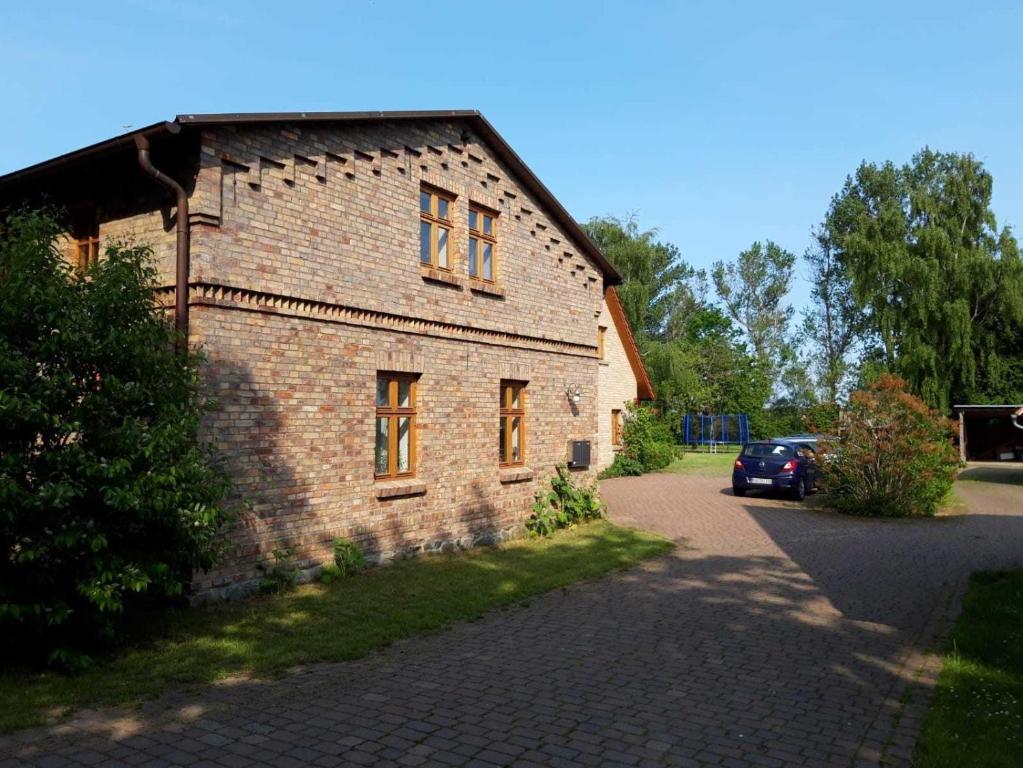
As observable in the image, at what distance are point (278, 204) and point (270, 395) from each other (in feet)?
7.66

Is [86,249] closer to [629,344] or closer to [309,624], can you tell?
[309,624]

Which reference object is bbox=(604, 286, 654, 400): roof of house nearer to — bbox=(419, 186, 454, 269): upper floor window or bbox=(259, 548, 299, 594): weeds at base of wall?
→ bbox=(419, 186, 454, 269): upper floor window

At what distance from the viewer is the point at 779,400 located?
63.2 m

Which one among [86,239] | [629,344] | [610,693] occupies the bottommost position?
[610,693]

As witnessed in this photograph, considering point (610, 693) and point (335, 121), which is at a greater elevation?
point (335, 121)

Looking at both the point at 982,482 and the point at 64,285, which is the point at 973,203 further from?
the point at 64,285

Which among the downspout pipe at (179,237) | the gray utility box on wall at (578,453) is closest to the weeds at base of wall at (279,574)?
the downspout pipe at (179,237)

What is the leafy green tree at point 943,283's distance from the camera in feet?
113

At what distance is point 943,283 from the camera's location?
35156 mm

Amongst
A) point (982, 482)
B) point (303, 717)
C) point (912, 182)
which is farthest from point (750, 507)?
point (912, 182)

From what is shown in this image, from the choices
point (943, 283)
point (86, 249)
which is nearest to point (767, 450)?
point (86, 249)

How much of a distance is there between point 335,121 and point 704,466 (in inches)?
1027

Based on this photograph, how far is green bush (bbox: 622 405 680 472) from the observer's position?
29500 mm

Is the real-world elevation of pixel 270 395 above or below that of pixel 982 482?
above
